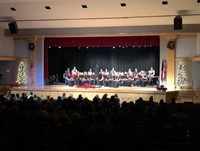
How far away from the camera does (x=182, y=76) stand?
17.5 m

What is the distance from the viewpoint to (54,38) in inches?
816

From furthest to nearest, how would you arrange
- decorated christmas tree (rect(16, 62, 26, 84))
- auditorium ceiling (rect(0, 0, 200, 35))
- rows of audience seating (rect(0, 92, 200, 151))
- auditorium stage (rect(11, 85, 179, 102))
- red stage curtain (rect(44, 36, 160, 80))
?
decorated christmas tree (rect(16, 62, 26, 84)), red stage curtain (rect(44, 36, 160, 80)), auditorium stage (rect(11, 85, 179, 102)), auditorium ceiling (rect(0, 0, 200, 35)), rows of audience seating (rect(0, 92, 200, 151))

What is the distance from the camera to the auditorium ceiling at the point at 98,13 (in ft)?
49.1

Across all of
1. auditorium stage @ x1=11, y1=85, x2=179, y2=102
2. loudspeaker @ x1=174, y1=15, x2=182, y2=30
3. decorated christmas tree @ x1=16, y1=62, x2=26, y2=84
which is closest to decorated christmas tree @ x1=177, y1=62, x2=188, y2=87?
auditorium stage @ x1=11, y1=85, x2=179, y2=102

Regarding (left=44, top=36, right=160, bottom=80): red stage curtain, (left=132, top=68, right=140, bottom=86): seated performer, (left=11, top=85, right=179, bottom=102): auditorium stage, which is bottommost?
(left=11, top=85, right=179, bottom=102): auditorium stage

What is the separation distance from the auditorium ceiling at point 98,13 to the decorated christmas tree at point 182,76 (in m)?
2.29

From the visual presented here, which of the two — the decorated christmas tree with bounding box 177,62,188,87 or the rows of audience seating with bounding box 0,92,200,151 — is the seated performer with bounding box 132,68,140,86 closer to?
the decorated christmas tree with bounding box 177,62,188,87

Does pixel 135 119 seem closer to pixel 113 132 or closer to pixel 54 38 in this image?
pixel 113 132

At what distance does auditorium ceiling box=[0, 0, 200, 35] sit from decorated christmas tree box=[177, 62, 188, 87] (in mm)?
2288

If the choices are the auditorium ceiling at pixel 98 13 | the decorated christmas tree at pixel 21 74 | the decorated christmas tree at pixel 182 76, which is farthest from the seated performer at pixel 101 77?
the decorated christmas tree at pixel 21 74

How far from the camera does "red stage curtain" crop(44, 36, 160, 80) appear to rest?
1912cm

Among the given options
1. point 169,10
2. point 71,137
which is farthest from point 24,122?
point 169,10

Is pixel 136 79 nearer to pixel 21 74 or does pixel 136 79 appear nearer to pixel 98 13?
pixel 98 13

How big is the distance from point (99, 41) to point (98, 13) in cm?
381
